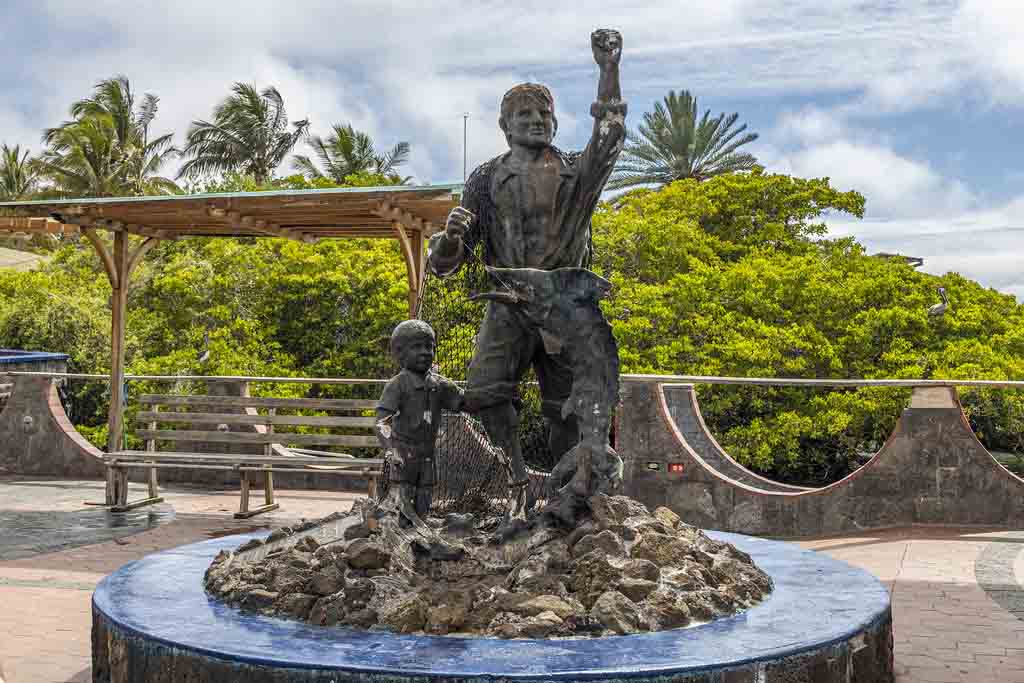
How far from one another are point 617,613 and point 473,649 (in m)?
0.53

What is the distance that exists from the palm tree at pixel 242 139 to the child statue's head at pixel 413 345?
30327 millimetres

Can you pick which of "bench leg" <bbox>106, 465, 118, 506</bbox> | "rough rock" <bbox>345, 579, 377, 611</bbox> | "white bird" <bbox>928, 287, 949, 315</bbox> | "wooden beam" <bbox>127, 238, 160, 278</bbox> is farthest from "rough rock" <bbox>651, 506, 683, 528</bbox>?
"white bird" <bbox>928, 287, 949, 315</bbox>

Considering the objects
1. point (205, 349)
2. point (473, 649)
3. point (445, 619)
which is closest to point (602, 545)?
point (445, 619)

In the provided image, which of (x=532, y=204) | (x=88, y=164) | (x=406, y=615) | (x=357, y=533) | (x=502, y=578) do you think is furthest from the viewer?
(x=88, y=164)

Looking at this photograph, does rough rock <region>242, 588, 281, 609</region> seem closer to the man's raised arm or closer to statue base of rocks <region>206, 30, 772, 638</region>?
statue base of rocks <region>206, 30, 772, 638</region>

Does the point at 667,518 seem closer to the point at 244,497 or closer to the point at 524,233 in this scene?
the point at 524,233

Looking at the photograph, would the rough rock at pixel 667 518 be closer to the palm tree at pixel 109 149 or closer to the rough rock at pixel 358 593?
the rough rock at pixel 358 593

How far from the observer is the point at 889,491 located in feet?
28.2

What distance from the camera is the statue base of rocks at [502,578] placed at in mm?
3699

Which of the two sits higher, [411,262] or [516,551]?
[411,262]

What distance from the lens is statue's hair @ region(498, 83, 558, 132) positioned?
4730 mm

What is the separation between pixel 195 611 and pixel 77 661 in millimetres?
1307

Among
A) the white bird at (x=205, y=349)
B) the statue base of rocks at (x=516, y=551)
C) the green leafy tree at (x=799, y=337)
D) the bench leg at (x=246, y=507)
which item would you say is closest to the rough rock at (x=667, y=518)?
the statue base of rocks at (x=516, y=551)

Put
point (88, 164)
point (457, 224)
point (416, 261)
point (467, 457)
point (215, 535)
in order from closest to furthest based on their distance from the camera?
point (457, 224) → point (467, 457) → point (215, 535) → point (416, 261) → point (88, 164)
